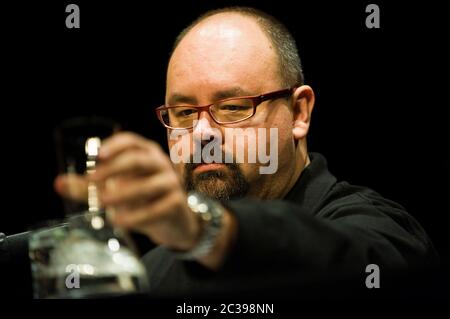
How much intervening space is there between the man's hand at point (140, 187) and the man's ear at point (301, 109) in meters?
1.01

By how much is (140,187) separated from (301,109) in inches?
42.8

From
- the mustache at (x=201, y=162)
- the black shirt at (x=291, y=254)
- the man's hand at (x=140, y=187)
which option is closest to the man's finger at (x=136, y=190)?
the man's hand at (x=140, y=187)

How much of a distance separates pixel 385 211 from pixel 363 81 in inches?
42.4

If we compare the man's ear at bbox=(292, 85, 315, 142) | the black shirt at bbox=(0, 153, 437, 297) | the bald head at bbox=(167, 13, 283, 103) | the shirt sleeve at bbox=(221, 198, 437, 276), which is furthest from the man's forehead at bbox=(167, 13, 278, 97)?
the shirt sleeve at bbox=(221, 198, 437, 276)

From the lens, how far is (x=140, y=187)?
565mm

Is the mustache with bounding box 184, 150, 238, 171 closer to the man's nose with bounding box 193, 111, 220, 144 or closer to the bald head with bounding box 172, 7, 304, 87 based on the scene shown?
the man's nose with bounding box 193, 111, 220, 144

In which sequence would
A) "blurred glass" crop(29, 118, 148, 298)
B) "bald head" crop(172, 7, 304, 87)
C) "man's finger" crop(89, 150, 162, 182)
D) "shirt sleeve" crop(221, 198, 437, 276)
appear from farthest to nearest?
"bald head" crop(172, 7, 304, 87)
"blurred glass" crop(29, 118, 148, 298)
"shirt sleeve" crop(221, 198, 437, 276)
"man's finger" crop(89, 150, 162, 182)

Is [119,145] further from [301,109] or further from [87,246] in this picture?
[301,109]

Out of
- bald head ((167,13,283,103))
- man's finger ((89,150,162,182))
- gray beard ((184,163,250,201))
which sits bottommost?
gray beard ((184,163,250,201))

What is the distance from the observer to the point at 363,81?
210 centimetres

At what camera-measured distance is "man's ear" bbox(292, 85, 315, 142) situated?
1576 millimetres

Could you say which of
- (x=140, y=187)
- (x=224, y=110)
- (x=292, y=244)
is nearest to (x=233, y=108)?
(x=224, y=110)

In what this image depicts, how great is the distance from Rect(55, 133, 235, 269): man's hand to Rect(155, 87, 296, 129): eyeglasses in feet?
2.68

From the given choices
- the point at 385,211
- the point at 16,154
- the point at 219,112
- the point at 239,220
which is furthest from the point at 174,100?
the point at 16,154
